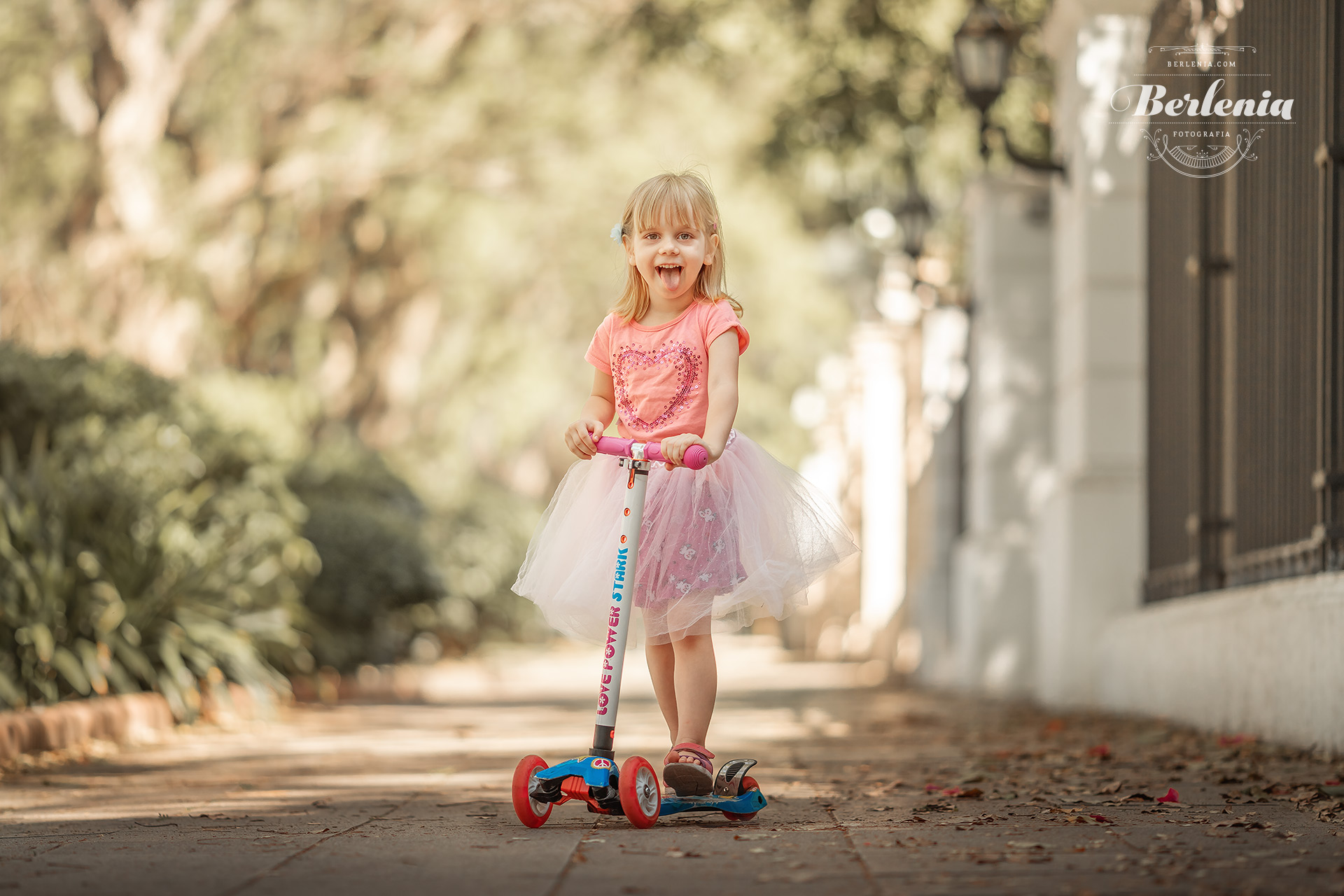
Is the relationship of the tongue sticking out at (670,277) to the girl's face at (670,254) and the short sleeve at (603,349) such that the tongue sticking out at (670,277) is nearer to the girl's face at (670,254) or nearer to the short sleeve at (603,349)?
the girl's face at (670,254)

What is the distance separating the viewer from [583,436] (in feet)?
14.6

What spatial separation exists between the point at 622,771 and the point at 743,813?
0.43 metres

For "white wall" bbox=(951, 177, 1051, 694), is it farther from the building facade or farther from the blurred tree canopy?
the blurred tree canopy

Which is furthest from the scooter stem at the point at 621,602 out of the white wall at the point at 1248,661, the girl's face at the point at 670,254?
the white wall at the point at 1248,661

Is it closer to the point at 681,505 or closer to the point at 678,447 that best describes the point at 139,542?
the point at 681,505

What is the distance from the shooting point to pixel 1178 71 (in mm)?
8070

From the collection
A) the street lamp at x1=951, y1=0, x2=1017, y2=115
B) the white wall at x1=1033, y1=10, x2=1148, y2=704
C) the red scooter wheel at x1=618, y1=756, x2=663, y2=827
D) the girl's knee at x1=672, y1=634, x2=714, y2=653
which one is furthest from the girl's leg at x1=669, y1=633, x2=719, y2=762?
the street lamp at x1=951, y1=0, x2=1017, y2=115

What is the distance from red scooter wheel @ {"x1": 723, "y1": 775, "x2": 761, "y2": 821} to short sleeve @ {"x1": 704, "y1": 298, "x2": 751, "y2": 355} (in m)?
1.29

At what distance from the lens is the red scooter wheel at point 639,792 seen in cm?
411

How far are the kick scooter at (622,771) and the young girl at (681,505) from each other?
0.12 metres

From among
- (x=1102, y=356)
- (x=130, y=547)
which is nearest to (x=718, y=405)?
(x=1102, y=356)

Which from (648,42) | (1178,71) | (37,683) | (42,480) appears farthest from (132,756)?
(648,42)

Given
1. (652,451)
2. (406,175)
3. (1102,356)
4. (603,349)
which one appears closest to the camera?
(652,451)

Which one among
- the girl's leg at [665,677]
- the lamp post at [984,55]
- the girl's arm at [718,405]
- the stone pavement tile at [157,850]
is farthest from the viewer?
the lamp post at [984,55]
